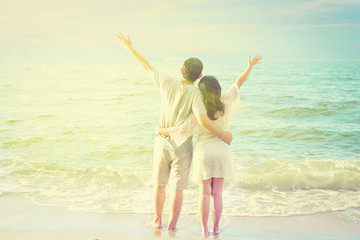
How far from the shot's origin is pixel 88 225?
3824mm

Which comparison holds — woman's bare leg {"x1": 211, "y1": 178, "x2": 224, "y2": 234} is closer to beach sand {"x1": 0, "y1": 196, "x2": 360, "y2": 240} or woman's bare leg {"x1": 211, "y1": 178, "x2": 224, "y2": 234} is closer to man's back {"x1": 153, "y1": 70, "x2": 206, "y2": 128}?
beach sand {"x1": 0, "y1": 196, "x2": 360, "y2": 240}

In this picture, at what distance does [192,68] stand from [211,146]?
679mm

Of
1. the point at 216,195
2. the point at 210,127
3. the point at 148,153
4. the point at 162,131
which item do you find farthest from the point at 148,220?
the point at 148,153

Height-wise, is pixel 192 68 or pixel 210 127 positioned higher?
pixel 192 68

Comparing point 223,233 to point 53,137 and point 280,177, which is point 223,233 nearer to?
point 280,177

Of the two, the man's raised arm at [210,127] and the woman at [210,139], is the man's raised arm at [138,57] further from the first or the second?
the man's raised arm at [210,127]

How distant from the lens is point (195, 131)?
3.10 meters

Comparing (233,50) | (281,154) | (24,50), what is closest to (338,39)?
(233,50)

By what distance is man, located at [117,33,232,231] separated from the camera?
3.03m

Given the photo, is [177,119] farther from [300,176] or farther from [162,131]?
[300,176]

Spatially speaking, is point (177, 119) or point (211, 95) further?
point (177, 119)

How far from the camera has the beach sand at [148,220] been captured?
3576 millimetres

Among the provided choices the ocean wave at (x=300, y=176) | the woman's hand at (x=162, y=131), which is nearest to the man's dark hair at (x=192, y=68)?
the woman's hand at (x=162, y=131)

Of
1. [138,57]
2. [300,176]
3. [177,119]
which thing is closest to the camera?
[177,119]
